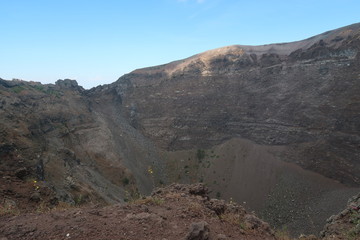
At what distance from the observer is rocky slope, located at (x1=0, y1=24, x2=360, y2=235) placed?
2917 cm

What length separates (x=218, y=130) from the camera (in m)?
46.2

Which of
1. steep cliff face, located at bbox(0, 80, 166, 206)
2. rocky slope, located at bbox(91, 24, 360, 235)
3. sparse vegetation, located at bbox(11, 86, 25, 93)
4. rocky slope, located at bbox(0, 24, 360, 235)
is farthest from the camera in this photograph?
sparse vegetation, located at bbox(11, 86, 25, 93)

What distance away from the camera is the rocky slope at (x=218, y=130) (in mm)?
29172

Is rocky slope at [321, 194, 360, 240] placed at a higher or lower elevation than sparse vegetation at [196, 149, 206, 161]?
higher

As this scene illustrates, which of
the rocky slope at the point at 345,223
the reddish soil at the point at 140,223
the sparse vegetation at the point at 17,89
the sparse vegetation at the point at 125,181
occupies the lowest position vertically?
the sparse vegetation at the point at 125,181

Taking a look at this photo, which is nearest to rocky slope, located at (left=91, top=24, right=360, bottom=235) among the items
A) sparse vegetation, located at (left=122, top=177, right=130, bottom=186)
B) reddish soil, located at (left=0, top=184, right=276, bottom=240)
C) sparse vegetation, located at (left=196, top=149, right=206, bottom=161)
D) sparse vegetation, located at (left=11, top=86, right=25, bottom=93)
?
sparse vegetation, located at (left=196, top=149, right=206, bottom=161)

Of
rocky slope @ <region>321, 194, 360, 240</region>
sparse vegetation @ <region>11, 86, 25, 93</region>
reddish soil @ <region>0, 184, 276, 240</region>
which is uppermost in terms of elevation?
sparse vegetation @ <region>11, 86, 25, 93</region>

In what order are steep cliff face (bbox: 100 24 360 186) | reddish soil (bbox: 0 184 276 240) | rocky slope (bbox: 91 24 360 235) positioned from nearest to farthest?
reddish soil (bbox: 0 184 276 240)
rocky slope (bbox: 91 24 360 235)
steep cliff face (bbox: 100 24 360 186)

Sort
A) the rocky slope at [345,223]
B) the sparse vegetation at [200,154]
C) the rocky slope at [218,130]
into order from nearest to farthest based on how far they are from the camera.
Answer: the rocky slope at [345,223] → the rocky slope at [218,130] → the sparse vegetation at [200,154]

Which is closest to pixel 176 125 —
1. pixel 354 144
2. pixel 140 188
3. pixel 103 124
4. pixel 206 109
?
pixel 206 109

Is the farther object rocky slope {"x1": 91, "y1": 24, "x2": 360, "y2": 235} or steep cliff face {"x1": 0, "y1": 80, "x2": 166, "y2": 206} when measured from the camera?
rocky slope {"x1": 91, "y1": 24, "x2": 360, "y2": 235}

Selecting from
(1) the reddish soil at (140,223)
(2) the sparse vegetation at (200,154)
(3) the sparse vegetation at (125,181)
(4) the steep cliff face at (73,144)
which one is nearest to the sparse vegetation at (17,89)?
(4) the steep cliff face at (73,144)

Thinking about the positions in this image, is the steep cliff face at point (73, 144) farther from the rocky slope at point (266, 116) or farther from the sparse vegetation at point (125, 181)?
the rocky slope at point (266, 116)

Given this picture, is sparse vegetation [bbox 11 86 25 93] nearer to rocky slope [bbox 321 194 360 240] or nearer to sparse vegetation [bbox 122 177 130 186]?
sparse vegetation [bbox 122 177 130 186]
